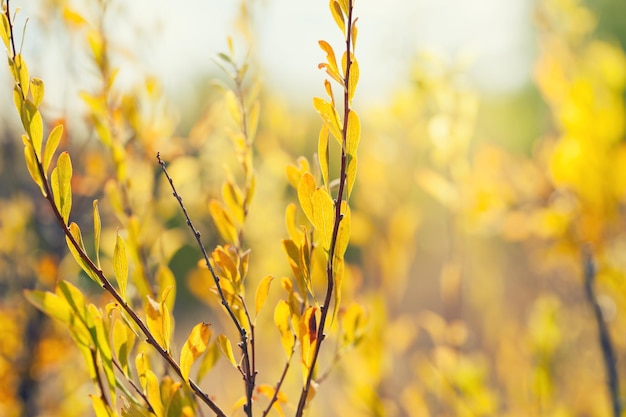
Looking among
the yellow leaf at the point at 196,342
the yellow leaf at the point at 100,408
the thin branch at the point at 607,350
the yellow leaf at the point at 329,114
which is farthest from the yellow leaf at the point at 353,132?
the thin branch at the point at 607,350

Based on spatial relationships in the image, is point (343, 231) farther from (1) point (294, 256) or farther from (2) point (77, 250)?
(2) point (77, 250)

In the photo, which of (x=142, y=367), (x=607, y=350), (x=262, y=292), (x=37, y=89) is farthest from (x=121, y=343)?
(x=607, y=350)

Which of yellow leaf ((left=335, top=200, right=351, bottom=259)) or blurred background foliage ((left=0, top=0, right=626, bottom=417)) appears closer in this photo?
yellow leaf ((left=335, top=200, right=351, bottom=259))

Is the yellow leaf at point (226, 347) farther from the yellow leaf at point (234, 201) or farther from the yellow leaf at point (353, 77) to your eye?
the yellow leaf at point (353, 77)

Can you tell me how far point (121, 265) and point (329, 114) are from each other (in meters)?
0.24

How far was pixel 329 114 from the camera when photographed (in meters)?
0.54

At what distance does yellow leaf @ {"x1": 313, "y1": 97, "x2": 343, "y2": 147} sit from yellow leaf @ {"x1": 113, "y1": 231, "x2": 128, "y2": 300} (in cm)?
22

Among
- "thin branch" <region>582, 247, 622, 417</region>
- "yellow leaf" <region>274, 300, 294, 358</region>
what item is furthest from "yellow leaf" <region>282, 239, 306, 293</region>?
"thin branch" <region>582, 247, 622, 417</region>

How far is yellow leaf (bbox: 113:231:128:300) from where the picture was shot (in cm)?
54

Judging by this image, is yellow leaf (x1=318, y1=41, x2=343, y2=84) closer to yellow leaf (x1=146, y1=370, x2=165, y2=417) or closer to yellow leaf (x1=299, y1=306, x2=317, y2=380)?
yellow leaf (x1=299, y1=306, x2=317, y2=380)

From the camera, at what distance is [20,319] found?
1.51m

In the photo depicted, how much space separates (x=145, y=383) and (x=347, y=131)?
32 cm

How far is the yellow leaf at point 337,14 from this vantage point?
53 centimetres

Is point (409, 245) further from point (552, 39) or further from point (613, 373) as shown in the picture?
point (552, 39)
